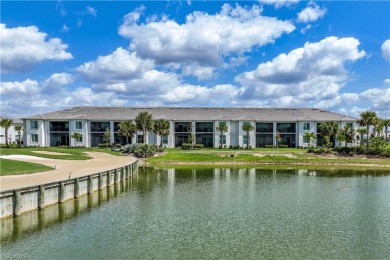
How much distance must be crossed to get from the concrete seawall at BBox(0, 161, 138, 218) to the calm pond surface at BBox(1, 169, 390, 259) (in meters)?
0.75

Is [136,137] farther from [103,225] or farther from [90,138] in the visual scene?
[103,225]

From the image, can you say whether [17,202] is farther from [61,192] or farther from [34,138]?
[34,138]

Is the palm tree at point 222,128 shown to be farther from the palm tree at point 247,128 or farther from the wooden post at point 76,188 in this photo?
the wooden post at point 76,188

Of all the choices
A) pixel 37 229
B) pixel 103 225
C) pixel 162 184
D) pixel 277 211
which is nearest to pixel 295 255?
pixel 277 211

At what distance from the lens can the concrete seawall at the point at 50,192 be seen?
27234mm

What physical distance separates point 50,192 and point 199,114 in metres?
79.8

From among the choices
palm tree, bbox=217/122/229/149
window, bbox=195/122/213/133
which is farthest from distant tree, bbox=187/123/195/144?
palm tree, bbox=217/122/229/149

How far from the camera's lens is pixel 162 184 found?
4791 cm

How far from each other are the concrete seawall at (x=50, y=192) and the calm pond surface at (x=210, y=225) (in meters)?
0.75

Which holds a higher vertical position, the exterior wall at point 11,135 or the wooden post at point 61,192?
the exterior wall at point 11,135

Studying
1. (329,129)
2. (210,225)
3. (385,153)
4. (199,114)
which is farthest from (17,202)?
(199,114)

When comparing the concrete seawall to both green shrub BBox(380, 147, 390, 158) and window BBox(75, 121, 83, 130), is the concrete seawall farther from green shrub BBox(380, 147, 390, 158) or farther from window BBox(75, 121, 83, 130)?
window BBox(75, 121, 83, 130)

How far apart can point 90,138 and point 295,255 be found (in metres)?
89.9

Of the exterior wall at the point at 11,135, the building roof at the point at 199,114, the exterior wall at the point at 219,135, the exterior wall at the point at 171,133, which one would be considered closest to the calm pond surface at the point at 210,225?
the exterior wall at the point at 171,133
